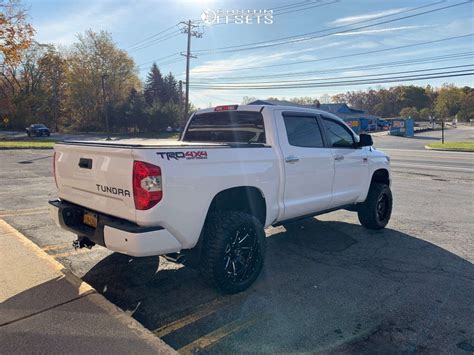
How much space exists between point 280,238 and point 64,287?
10.2 ft

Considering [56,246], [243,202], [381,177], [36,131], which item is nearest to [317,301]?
[243,202]

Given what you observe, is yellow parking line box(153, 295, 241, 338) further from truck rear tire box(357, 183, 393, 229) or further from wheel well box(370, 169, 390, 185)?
wheel well box(370, 169, 390, 185)

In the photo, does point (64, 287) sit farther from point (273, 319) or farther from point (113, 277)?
point (273, 319)

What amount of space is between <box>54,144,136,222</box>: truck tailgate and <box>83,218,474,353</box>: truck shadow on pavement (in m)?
0.95

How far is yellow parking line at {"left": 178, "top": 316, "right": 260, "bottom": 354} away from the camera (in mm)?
2826

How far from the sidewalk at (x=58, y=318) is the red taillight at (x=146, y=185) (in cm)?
98

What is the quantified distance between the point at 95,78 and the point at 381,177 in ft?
212

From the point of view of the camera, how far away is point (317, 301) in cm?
361

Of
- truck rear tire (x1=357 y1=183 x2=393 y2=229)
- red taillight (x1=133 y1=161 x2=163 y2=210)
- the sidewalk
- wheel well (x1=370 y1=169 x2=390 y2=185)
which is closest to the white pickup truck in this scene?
red taillight (x1=133 y1=161 x2=163 y2=210)

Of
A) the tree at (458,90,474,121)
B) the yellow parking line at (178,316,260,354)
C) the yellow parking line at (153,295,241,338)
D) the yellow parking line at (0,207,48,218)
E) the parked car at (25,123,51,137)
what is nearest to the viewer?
the yellow parking line at (178,316,260,354)

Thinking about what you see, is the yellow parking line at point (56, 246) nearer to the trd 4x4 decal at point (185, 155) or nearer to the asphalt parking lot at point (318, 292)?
the asphalt parking lot at point (318, 292)

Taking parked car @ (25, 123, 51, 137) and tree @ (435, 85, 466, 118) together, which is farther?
tree @ (435, 85, 466, 118)

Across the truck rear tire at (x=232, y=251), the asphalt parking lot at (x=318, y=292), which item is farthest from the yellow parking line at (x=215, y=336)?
the truck rear tire at (x=232, y=251)

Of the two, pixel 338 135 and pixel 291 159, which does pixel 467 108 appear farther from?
pixel 291 159
